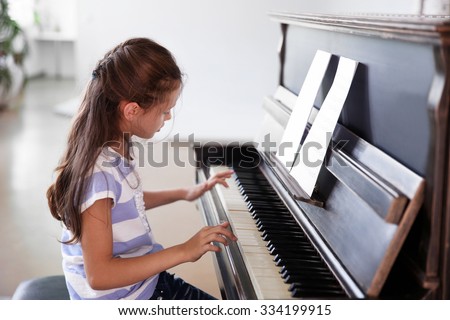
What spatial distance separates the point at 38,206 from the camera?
13.0ft

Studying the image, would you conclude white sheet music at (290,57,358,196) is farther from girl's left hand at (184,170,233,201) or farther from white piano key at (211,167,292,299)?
girl's left hand at (184,170,233,201)

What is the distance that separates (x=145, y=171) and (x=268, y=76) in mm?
1588

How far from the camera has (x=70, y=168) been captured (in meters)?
1.50

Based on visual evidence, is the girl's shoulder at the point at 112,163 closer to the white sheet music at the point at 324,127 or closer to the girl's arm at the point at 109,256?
the girl's arm at the point at 109,256

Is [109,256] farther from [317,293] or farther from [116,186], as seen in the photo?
[317,293]

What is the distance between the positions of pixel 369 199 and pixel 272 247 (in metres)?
0.33

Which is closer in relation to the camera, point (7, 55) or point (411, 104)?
point (411, 104)

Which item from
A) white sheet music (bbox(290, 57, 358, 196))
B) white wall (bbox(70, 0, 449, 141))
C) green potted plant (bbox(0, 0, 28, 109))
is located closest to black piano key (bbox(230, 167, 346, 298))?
white sheet music (bbox(290, 57, 358, 196))

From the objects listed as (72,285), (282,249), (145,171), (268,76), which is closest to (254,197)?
(282,249)

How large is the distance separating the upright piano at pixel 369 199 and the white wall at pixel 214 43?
3.64m

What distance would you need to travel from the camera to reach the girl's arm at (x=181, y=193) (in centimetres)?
199

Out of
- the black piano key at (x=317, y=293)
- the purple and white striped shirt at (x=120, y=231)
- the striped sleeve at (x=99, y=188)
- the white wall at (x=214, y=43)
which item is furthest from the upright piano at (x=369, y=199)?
the white wall at (x=214, y=43)

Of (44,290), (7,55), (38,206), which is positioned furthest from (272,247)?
(7,55)

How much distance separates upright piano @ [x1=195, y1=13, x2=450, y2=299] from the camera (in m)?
1.09
